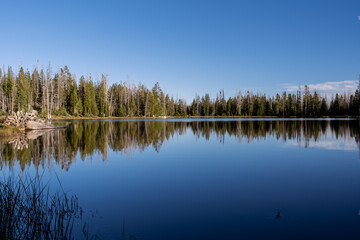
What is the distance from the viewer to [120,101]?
114438mm

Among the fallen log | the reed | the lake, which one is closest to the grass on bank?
the fallen log

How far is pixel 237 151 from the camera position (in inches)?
684

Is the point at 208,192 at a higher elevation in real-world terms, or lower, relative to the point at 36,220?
lower

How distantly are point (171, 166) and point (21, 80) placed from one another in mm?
81633

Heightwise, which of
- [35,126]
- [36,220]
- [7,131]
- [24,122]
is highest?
[24,122]

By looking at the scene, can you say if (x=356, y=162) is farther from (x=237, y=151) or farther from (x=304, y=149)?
(x=237, y=151)

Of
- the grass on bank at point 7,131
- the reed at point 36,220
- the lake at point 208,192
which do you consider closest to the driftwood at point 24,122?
the grass on bank at point 7,131

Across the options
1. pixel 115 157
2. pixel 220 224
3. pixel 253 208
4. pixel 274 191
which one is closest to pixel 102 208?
pixel 220 224

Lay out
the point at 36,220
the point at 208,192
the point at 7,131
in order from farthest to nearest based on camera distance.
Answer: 1. the point at 7,131
2. the point at 208,192
3. the point at 36,220

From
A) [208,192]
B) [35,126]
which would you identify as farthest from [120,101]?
[208,192]

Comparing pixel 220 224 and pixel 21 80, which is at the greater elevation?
pixel 21 80

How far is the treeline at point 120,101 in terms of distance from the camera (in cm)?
8025

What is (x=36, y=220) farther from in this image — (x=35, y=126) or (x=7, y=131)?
(x=35, y=126)

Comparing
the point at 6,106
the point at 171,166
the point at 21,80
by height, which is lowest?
the point at 171,166
